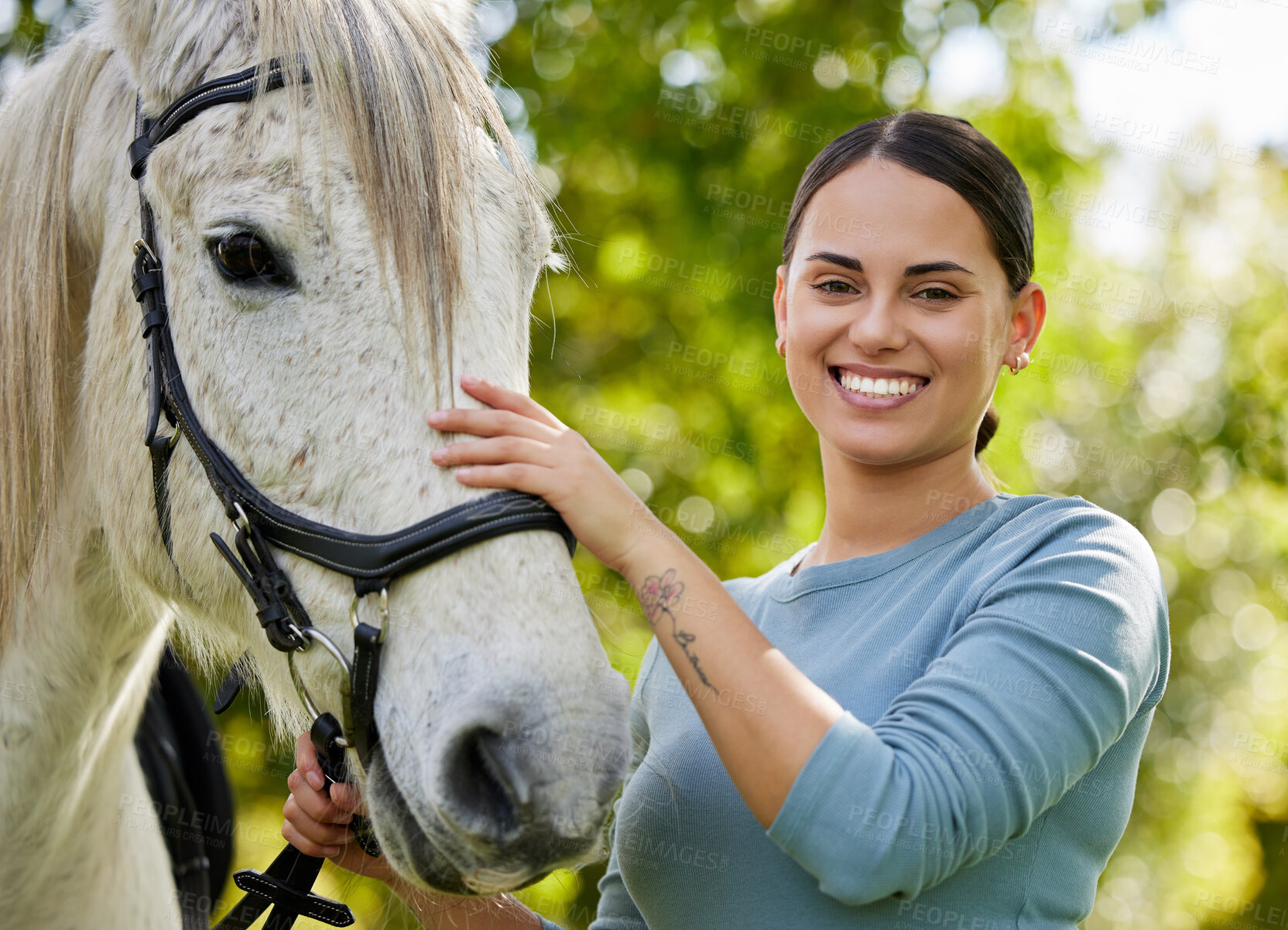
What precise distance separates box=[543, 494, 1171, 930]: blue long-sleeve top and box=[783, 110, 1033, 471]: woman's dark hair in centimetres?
48

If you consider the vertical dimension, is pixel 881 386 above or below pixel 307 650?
above

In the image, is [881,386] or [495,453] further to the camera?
[881,386]

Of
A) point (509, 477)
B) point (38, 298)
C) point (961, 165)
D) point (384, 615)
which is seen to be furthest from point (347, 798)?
point (961, 165)

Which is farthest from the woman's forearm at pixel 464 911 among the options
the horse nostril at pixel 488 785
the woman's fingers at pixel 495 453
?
the woman's fingers at pixel 495 453

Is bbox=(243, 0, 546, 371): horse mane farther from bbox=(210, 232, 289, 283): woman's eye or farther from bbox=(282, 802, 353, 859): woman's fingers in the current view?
bbox=(282, 802, 353, 859): woman's fingers

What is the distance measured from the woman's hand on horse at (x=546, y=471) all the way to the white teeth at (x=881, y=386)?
520mm

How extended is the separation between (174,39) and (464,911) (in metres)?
1.71

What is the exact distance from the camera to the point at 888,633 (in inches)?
57.2

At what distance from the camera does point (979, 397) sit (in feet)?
5.38

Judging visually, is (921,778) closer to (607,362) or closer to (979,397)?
(979,397)

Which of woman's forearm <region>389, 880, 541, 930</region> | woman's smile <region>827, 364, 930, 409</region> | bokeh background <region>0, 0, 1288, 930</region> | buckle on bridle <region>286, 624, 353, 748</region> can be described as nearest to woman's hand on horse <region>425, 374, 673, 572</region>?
buckle on bridle <region>286, 624, 353, 748</region>

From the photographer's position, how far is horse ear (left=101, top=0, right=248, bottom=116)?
1.66m

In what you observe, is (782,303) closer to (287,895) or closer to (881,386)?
(881,386)

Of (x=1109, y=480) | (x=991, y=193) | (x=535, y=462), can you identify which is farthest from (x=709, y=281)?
(x=1109, y=480)
